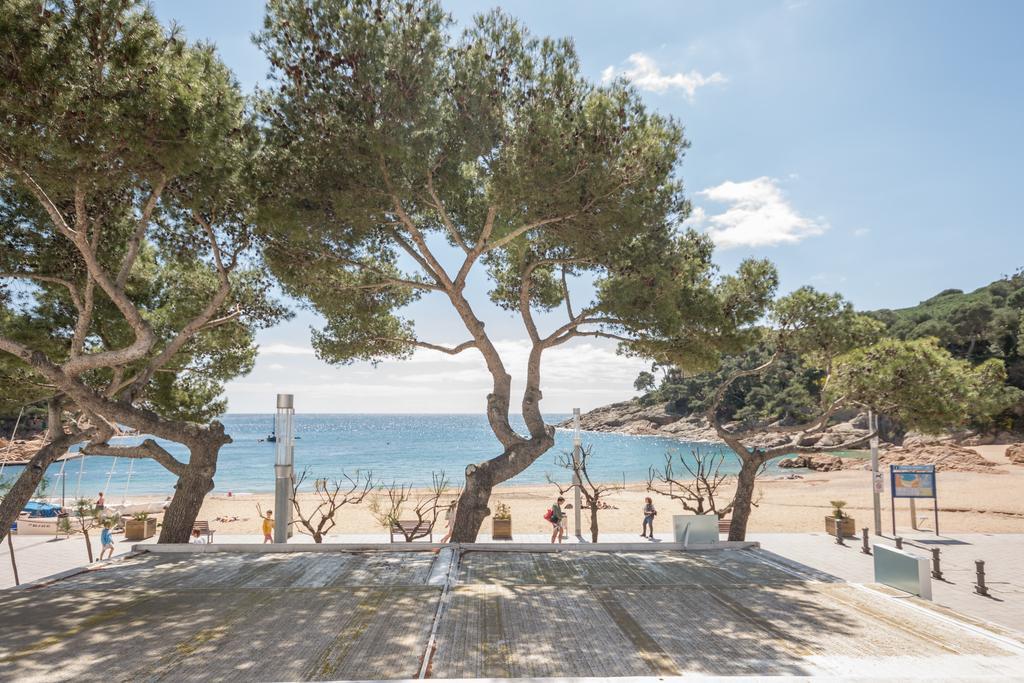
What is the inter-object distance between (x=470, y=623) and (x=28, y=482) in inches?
334

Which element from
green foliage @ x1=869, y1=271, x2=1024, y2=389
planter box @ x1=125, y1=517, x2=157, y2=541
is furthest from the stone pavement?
green foliage @ x1=869, y1=271, x2=1024, y2=389

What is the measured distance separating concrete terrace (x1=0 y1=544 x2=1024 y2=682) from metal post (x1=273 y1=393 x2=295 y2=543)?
1591 millimetres

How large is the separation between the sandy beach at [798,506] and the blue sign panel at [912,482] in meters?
2.66

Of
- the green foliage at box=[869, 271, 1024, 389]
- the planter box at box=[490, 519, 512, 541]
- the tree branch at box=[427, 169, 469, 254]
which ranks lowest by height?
the planter box at box=[490, 519, 512, 541]

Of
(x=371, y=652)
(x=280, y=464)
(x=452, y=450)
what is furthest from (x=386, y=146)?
(x=452, y=450)

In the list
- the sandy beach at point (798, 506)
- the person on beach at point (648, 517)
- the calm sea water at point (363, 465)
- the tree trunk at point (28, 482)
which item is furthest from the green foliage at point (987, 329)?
the tree trunk at point (28, 482)

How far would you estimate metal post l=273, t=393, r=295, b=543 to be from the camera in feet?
38.4

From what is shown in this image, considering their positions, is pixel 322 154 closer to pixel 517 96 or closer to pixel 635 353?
pixel 517 96

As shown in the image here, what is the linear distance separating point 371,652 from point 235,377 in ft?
34.2

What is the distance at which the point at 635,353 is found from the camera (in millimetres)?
13258

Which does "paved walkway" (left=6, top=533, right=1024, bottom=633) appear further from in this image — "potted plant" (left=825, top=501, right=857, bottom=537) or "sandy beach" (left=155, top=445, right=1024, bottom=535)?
"sandy beach" (left=155, top=445, right=1024, bottom=535)

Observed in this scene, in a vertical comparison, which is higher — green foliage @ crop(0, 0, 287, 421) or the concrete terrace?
green foliage @ crop(0, 0, 287, 421)

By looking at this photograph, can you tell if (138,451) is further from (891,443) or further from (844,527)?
(891,443)

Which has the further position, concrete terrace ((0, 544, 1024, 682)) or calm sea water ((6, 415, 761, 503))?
calm sea water ((6, 415, 761, 503))
